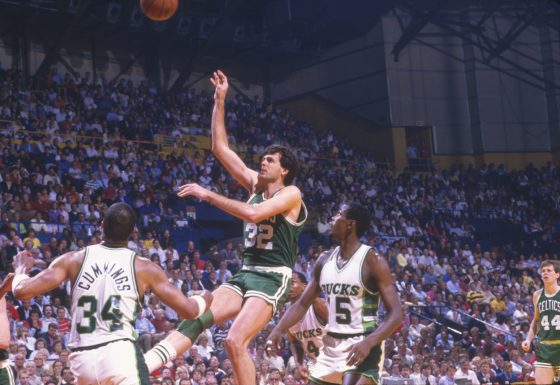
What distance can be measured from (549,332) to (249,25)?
21.7 meters

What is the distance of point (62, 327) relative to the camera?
14.4m

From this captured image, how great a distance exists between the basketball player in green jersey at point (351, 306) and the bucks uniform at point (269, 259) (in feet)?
0.88

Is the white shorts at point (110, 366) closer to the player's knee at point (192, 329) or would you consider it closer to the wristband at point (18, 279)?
the wristband at point (18, 279)

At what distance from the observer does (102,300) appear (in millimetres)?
5535

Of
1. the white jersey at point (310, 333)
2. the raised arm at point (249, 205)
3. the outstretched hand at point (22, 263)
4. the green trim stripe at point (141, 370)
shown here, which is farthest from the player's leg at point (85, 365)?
the white jersey at point (310, 333)

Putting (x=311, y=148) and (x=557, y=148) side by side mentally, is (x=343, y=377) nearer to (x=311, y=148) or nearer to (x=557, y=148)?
(x=311, y=148)

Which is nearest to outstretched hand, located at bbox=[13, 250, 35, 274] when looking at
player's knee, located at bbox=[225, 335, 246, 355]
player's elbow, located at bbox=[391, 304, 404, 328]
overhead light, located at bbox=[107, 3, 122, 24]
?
player's knee, located at bbox=[225, 335, 246, 355]

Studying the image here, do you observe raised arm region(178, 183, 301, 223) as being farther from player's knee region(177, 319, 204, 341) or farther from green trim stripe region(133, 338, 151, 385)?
green trim stripe region(133, 338, 151, 385)

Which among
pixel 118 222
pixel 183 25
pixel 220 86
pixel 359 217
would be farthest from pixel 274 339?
pixel 183 25

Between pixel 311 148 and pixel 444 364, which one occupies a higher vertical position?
pixel 311 148

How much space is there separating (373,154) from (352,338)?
2677 cm

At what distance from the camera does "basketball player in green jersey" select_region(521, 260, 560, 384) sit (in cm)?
1130

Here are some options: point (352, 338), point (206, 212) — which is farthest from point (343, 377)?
point (206, 212)

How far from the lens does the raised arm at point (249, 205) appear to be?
6258mm
